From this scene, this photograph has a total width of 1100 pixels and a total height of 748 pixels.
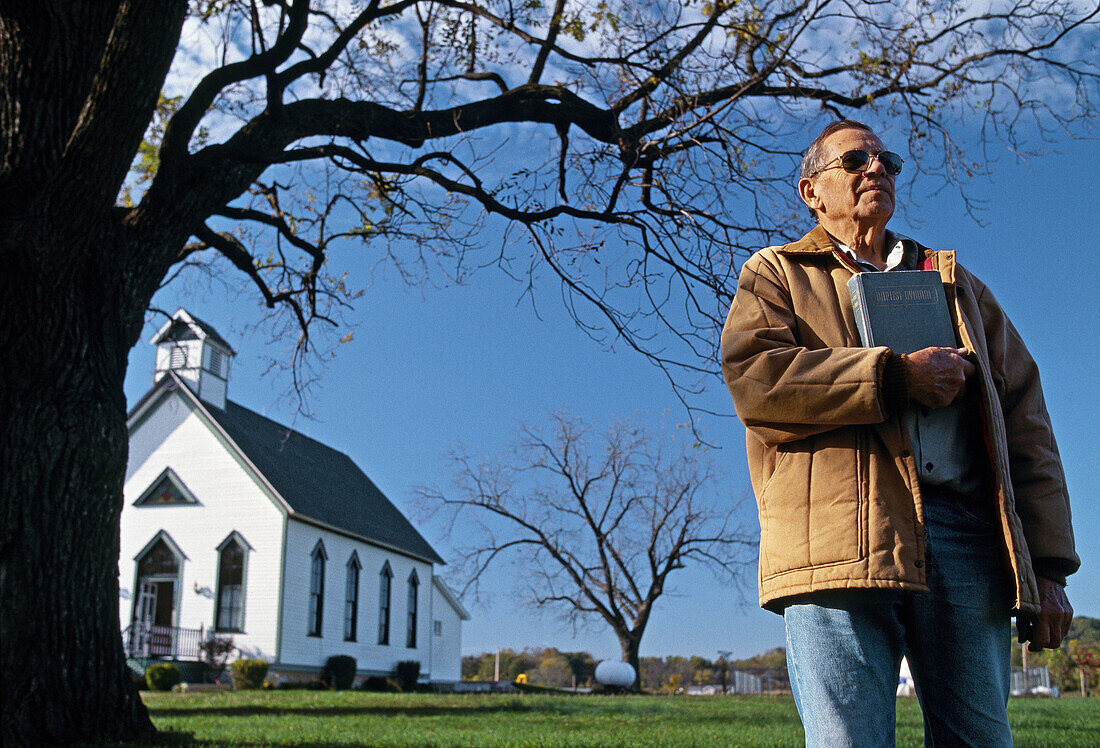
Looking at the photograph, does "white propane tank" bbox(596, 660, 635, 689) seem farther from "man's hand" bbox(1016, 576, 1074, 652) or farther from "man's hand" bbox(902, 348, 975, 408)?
"man's hand" bbox(902, 348, 975, 408)

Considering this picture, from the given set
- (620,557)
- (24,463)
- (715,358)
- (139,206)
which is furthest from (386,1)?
(620,557)

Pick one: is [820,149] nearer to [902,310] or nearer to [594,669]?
[902,310]

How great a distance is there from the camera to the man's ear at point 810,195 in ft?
8.76

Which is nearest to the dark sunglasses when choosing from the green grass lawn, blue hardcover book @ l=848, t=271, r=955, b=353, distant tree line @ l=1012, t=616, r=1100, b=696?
blue hardcover book @ l=848, t=271, r=955, b=353

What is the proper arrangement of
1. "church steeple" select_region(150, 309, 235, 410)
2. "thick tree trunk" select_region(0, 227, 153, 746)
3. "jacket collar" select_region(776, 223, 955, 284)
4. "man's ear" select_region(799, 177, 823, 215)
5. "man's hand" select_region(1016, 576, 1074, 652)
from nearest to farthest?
"man's hand" select_region(1016, 576, 1074, 652), "jacket collar" select_region(776, 223, 955, 284), "man's ear" select_region(799, 177, 823, 215), "thick tree trunk" select_region(0, 227, 153, 746), "church steeple" select_region(150, 309, 235, 410)

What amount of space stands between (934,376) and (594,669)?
3542 cm

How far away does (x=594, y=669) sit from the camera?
35.6 meters

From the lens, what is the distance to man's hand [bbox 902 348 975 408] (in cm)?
215

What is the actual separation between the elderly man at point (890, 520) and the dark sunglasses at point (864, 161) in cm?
39

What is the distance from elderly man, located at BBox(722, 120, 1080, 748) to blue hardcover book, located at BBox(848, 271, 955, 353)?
0.24ft

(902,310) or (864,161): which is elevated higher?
(864,161)

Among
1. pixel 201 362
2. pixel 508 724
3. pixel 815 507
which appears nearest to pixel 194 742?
pixel 508 724

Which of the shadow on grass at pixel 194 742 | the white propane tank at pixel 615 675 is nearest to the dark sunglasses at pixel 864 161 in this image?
the shadow on grass at pixel 194 742

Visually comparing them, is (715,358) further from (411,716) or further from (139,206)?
(411,716)
